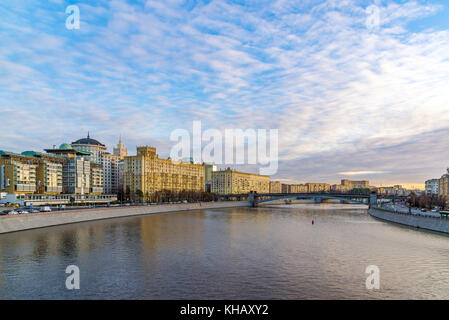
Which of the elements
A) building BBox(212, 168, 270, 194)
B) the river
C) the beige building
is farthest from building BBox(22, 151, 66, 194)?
building BBox(212, 168, 270, 194)

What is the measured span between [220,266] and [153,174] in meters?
93.9

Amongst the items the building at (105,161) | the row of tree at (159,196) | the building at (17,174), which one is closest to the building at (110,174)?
the building at (105,161)

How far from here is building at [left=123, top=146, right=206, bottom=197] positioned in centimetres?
10606

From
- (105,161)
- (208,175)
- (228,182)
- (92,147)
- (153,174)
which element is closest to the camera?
(153,174)

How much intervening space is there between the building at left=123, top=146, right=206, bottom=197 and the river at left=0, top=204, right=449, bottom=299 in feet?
231

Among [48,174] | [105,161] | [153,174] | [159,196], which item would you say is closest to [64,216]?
[48,174]

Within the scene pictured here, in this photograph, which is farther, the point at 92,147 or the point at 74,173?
the point at 92,147

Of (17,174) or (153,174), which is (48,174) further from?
(153,174)

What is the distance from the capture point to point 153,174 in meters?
112

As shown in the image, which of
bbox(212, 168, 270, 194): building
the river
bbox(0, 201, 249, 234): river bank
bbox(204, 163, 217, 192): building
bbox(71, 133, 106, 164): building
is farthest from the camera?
bbox(204, 163, 217, 192): building

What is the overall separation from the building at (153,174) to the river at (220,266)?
231ft

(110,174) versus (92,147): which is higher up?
(92,147)

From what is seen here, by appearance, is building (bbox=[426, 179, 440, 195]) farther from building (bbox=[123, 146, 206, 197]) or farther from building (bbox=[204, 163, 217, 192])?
building (bbox=[123, 146, 206, 197])
